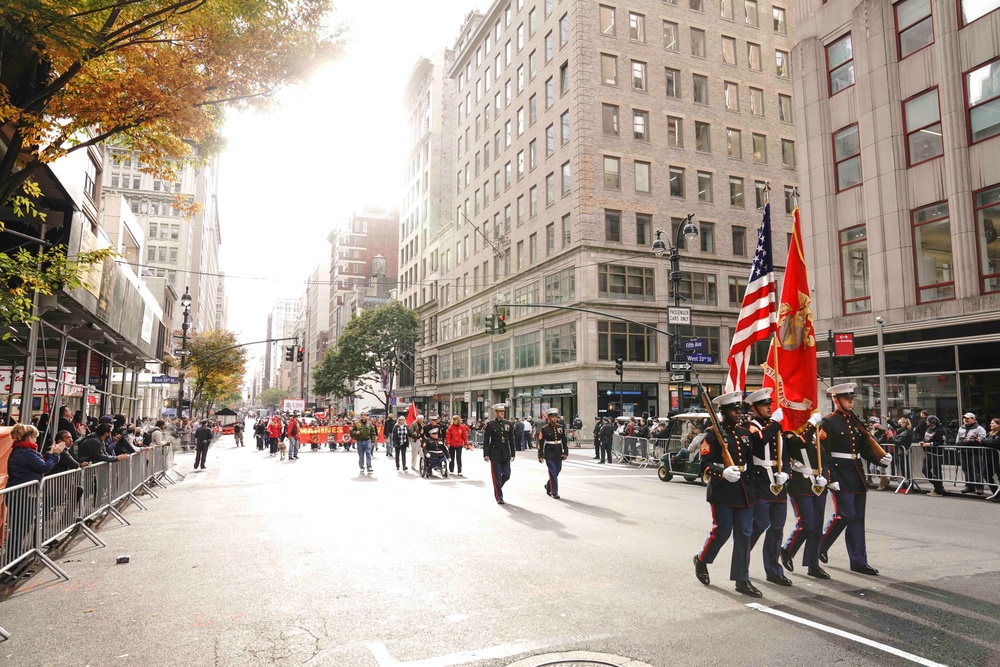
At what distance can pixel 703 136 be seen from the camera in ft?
150

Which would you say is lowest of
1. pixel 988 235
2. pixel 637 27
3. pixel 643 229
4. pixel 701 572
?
pixel 701 572

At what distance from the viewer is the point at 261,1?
7.55m

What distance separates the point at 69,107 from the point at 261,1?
2.82 metres

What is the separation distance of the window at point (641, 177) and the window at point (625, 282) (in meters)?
5.35

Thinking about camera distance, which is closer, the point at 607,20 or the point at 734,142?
the point at 607,20

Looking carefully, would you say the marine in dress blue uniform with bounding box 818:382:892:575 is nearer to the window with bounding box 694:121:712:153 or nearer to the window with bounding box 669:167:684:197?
the window with bounding box 669:167:684:197

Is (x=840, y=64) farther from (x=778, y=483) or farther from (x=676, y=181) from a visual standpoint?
(x=778, y=483)

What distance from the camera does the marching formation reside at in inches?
265

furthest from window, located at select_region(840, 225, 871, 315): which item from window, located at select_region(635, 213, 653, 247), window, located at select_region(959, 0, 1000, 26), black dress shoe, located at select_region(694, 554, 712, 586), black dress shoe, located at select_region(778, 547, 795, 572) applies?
black dress shoe, located at select_region(694, 554, 712, 586)

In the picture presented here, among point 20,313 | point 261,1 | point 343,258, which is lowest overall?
point 20,313

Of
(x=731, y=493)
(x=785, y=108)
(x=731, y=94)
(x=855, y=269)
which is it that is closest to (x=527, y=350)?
(x=731, y=94)

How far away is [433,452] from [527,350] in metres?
29.0

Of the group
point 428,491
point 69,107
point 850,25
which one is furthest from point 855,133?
point 69,107

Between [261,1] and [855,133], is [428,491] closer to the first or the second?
[261,1]
